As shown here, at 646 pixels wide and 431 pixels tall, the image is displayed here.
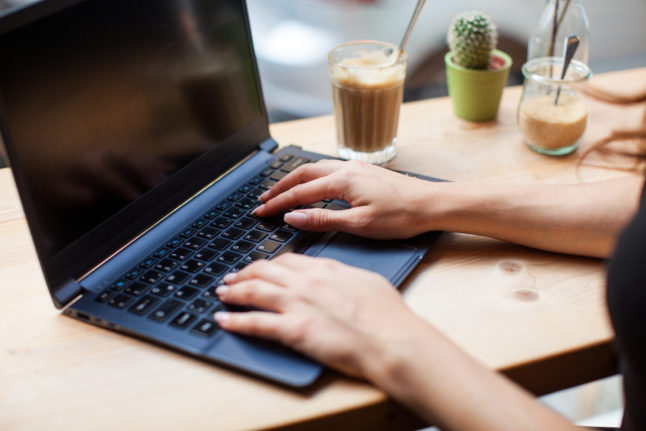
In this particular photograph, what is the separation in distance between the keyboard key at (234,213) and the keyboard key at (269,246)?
79 mm

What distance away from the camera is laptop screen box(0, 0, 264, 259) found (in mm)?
594

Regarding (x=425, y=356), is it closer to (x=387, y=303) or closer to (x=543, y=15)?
(x=387, y=303)

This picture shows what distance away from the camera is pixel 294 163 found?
0.90 meters

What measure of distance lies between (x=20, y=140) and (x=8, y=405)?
0.27 meters

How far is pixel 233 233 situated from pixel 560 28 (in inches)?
29.3

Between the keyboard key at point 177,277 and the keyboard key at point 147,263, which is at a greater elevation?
the keyboard key at point 147,263

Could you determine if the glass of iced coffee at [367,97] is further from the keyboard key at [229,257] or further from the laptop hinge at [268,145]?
the keyboard key at [229,257]

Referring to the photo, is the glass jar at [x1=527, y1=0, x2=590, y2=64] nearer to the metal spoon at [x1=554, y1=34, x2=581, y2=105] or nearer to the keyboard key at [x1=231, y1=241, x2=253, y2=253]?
the metal spoon at [x1=554, y1=34, x2=581, y2=105]

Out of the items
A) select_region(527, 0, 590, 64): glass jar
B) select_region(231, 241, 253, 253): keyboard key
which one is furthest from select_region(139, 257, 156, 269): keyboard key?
select_region(527, 0, 590, 64): glass jar

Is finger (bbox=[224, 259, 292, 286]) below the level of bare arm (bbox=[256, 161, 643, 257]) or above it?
above

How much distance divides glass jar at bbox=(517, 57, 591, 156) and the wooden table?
0.30 meters

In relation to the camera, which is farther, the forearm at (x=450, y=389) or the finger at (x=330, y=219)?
the finger at (x=330, y=219)

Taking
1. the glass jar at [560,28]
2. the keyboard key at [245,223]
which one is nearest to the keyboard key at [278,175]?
the keyboard key at [245,223]

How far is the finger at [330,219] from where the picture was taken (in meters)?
0.72
